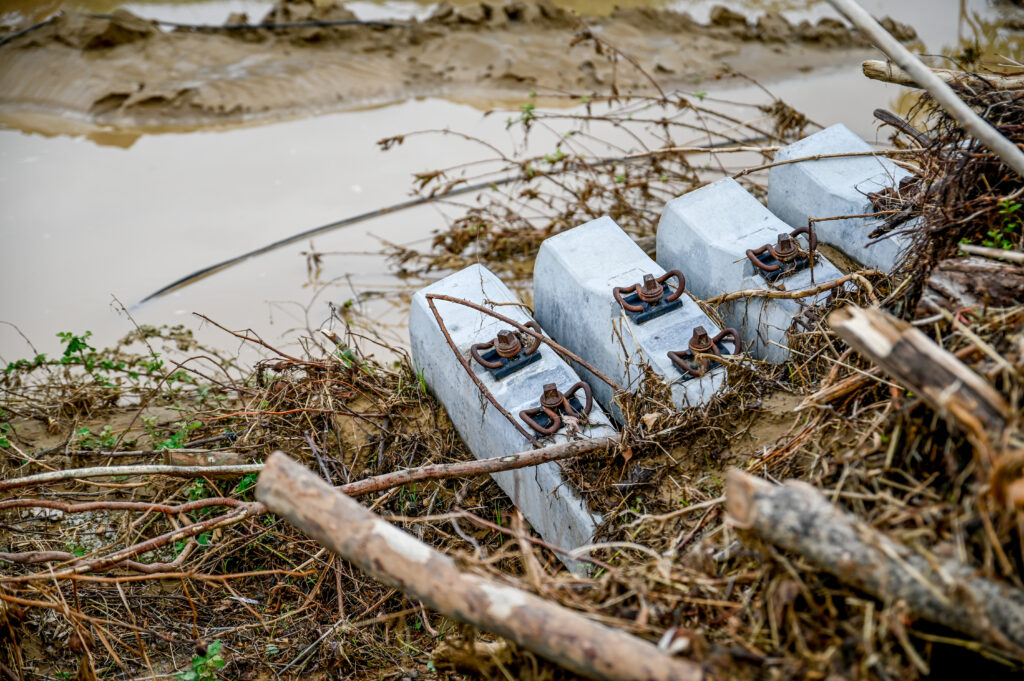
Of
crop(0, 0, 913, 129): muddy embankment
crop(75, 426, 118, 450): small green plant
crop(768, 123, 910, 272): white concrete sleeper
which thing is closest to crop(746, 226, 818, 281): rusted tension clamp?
crop(768, 123, 910, 272): white concrete sleeper

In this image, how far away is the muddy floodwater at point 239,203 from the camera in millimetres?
5238

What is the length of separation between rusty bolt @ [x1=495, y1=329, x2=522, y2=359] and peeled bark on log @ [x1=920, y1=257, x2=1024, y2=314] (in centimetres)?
154

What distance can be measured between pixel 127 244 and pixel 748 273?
462cm

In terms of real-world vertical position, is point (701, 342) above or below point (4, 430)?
above

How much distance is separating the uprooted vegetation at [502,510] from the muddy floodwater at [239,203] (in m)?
0.52

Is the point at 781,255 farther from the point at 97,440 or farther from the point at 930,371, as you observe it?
the point at 97,440

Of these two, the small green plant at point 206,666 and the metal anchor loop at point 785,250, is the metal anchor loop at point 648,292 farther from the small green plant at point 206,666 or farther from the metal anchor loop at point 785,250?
the small green plant at point 206,666

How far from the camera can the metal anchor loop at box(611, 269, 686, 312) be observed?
3254 mm

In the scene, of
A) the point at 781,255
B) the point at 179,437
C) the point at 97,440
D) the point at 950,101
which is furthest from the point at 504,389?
the point at 97,440

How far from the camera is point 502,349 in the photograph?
10.5 feet

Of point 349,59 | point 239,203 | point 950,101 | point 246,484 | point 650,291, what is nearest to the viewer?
point 950,101

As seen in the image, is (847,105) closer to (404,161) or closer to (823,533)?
(404,161)

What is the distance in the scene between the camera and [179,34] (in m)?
7.95

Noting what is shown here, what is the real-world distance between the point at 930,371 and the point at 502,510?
208 centimetres
